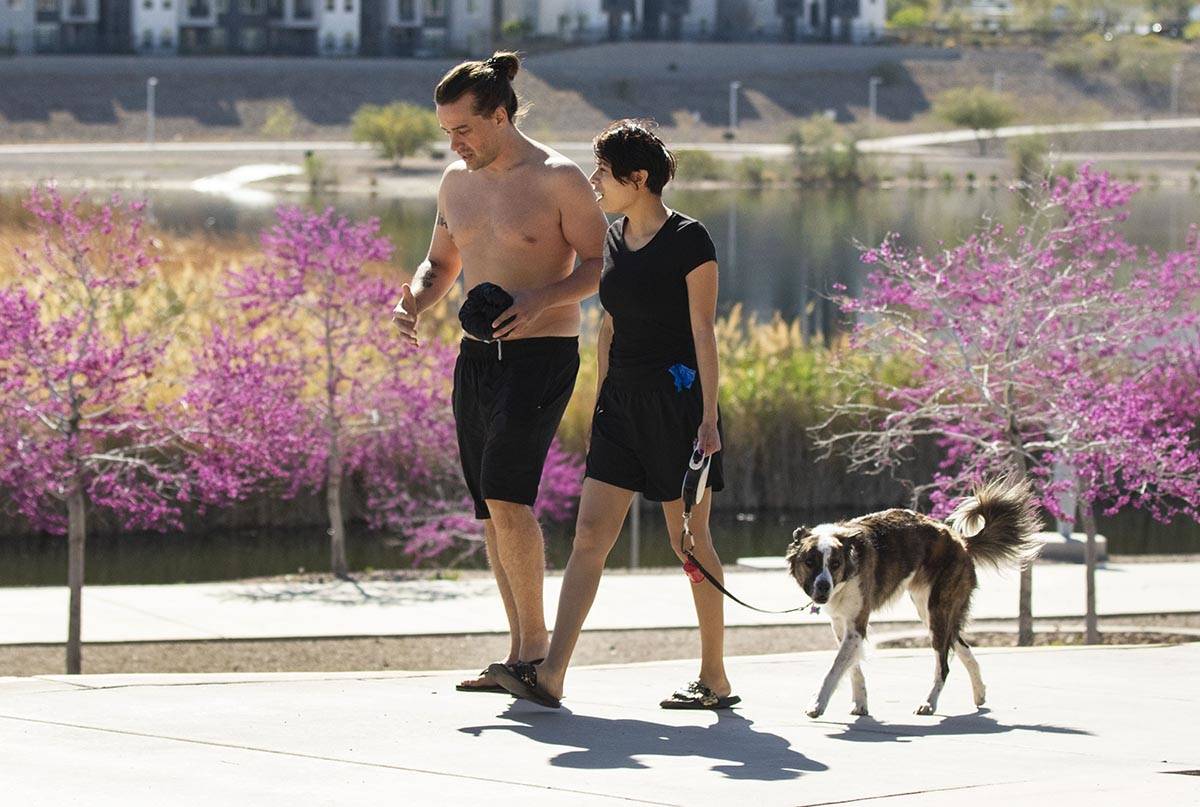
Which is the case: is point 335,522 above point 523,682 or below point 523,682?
below

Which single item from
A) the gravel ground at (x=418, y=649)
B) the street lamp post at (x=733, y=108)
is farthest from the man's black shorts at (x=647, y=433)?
the street lamp post at (x=733, y=108)

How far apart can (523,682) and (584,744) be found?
72 cm

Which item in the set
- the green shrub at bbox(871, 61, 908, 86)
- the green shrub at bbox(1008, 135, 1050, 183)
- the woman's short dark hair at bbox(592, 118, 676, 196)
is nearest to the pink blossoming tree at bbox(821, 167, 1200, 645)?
the woman's short dark hair at bbox(592, 118, 676, 196)

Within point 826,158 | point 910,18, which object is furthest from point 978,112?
point 910,18

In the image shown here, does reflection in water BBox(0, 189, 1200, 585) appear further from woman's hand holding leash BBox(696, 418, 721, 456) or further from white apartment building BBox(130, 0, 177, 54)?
white apartment building BBox(130, 0, 177, 54)

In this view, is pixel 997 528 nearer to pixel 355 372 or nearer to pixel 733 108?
pixel 355 372

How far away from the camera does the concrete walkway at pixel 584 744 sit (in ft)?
19.5

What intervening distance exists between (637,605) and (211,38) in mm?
98383

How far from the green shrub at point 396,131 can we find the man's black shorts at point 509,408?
79.2 metres

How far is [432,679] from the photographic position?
27.5 feet

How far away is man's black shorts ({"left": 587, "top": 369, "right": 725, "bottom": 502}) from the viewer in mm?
7570

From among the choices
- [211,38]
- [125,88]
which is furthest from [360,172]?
[211,38]

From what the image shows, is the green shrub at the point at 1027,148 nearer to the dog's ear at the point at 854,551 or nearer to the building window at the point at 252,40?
the building window at the point at 252,40

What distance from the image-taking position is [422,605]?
14289 millimetres
